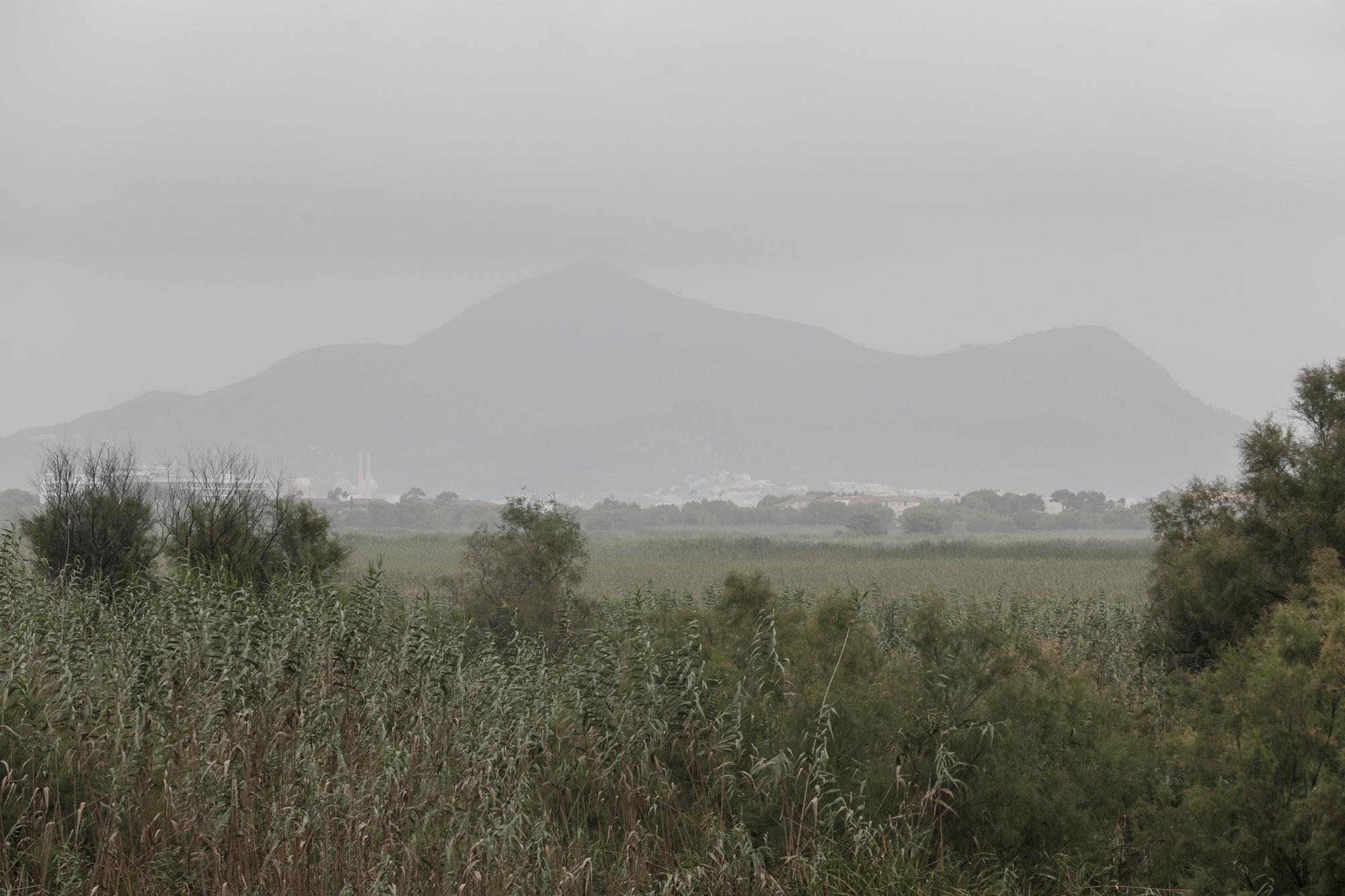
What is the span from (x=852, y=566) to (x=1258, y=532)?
40411 millimetres

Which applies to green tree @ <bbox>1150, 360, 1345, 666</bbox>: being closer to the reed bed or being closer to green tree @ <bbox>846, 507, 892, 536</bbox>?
the reed bed

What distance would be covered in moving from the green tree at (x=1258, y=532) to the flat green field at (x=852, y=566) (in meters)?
12.2

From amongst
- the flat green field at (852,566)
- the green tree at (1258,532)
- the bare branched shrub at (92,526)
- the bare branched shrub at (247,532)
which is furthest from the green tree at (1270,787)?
the flat green field at (852,566)

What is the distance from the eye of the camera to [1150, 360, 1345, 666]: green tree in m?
17.8

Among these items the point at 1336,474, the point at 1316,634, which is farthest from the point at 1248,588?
the point at 1316,634

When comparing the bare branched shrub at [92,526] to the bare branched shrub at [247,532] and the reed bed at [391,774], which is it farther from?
the reed bed at [391,774]

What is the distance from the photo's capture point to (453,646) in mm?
10844

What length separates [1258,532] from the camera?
18.7 meters

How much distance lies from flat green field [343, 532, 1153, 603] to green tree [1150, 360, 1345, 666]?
12.2m

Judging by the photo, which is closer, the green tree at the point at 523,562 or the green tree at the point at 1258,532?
the green tree at the point at 1258,532

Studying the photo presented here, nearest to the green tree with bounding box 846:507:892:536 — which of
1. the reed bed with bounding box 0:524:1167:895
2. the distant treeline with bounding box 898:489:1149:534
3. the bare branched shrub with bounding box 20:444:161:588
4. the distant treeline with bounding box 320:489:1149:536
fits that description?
the distant treeline with bounding box 320:489:1149:536

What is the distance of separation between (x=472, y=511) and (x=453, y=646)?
6435 inches

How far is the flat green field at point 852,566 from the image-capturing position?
43.4 metres

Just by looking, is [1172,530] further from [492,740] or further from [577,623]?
[492,740]
